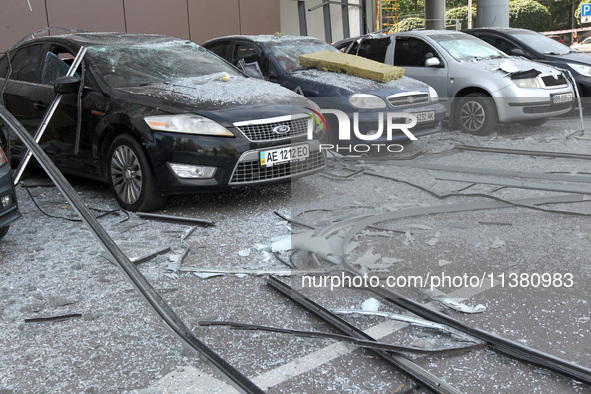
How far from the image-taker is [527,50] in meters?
11.7

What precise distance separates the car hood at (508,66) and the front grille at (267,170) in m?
4.97

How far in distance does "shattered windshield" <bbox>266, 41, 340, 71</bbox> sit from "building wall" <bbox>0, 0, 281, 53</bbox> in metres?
4.64

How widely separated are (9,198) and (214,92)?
2117 mm

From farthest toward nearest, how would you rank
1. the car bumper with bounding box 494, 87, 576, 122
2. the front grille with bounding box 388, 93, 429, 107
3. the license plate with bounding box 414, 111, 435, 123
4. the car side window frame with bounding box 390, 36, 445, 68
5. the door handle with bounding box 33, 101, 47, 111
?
the car side window frame with bounding box 390, 36, 445, 68 < the car bumper with bounding box 494, 87, 576, 122 < the license plate with bounding box 414, 111, 435, 123 < the front grille with bounding box 388, 93, 429, 107 < the door handle with bounding box 33, 101, 47, 111

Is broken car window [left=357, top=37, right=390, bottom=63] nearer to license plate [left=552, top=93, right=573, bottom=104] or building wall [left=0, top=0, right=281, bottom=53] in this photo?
license plate [left=552, top=93, right=573, bottom=104]

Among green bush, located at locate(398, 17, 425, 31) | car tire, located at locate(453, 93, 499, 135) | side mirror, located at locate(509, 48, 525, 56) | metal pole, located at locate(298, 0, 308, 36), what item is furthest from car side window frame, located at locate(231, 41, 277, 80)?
green bush, located at locate(398, 17, 425, 31)

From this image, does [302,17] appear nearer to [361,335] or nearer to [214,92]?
[214,92]

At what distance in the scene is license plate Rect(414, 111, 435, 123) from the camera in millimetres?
8172

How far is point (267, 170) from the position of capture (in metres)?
5.59

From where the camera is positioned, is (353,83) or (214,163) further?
(353,83)

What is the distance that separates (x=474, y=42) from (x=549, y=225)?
6.58m

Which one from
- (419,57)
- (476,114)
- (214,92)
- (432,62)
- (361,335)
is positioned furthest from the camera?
(419,57)

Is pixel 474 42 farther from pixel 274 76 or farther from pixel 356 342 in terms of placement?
pixel 356 342

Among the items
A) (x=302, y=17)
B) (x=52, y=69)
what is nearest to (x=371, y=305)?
(x=52, y=69)
